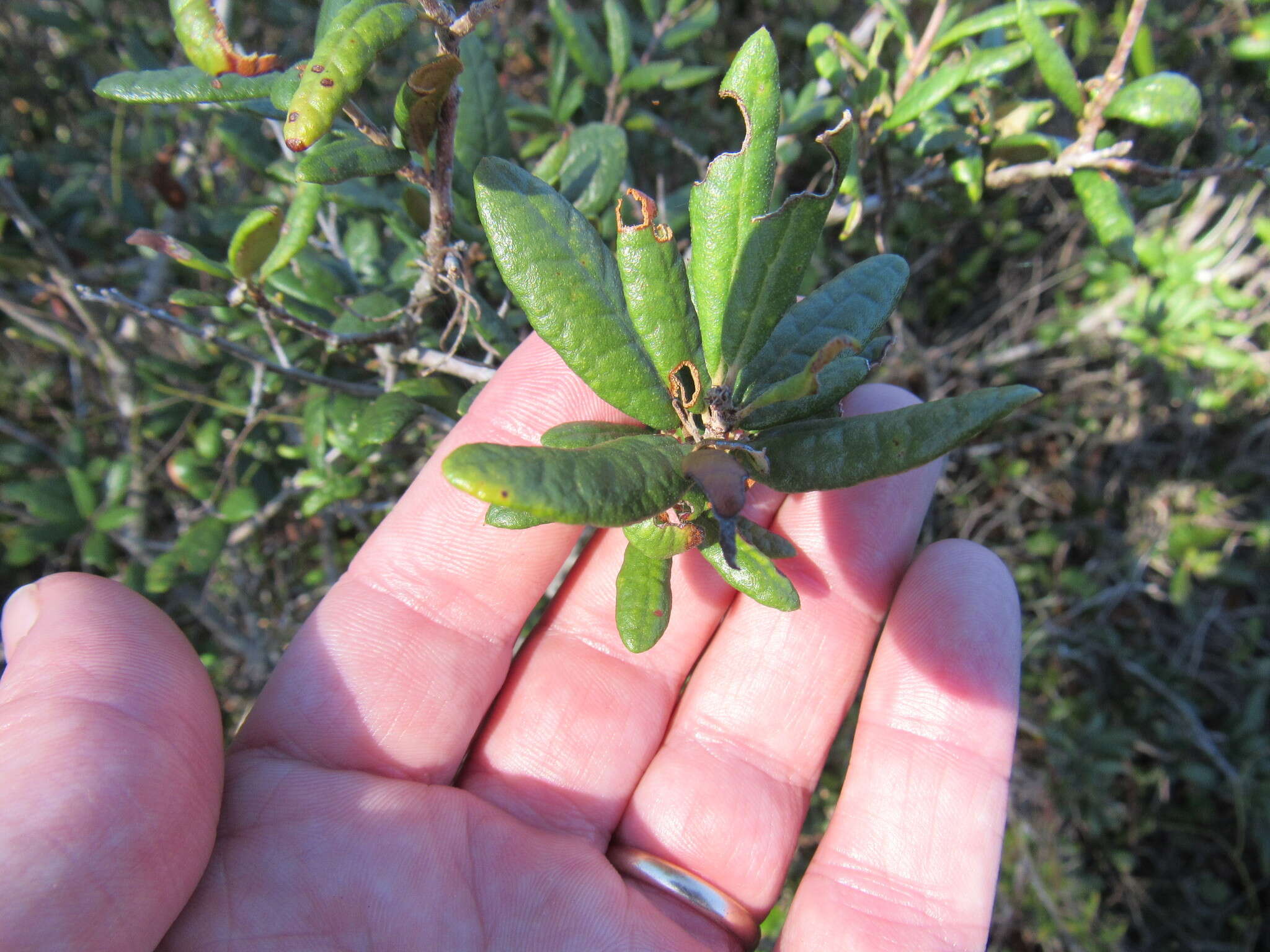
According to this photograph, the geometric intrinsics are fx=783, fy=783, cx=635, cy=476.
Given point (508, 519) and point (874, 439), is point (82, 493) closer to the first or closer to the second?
point (508, 519)

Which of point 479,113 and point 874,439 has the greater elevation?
point 479,113

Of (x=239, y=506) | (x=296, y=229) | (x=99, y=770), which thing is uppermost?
(x=296, y=229)

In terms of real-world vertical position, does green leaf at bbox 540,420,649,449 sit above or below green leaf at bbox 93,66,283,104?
below

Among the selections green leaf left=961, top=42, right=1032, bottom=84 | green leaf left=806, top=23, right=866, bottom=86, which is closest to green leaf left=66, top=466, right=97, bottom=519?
green leaf left=806, top=23, right=866, bottom=86

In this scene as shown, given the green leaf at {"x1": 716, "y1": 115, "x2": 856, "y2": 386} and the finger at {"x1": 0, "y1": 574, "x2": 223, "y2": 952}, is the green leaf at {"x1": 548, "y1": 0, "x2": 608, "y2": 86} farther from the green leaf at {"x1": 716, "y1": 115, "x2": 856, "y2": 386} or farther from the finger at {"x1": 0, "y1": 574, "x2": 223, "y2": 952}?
the finger at {"x1": 0, "y1": 574, "x2": 223, "y2": 952}

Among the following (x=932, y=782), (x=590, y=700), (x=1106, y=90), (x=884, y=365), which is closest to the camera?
(x=1106, y=90)

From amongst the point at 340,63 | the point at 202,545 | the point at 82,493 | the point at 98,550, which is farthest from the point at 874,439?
the point at 82,493

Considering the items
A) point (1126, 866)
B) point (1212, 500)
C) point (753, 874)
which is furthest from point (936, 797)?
point (1212, 500)
